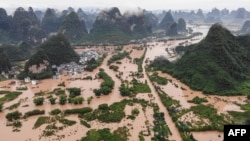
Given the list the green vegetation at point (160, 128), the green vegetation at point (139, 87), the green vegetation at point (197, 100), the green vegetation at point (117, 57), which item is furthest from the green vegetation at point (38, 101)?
the green vegetation at point (117, 57)

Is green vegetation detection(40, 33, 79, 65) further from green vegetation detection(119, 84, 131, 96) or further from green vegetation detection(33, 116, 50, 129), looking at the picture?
green vegetation detection(33, 116, 50, 129)

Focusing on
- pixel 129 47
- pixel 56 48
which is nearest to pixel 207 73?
pixel 56 48

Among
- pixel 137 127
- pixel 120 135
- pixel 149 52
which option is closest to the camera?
pixel 120 135

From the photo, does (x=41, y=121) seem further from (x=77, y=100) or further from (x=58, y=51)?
(x=58, y=51)

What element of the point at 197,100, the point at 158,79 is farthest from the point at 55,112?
the point at 158,79

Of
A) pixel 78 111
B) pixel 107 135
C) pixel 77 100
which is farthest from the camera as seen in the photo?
pixel 77 100

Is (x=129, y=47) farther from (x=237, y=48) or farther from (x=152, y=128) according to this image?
(x=152, y=128)
